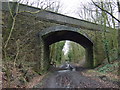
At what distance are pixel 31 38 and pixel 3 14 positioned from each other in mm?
2465

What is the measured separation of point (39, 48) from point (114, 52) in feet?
25.4

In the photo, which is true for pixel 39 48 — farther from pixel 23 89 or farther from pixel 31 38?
pixel 23 89

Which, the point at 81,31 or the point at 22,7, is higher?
the point at 22,7

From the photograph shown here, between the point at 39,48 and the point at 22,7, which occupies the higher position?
the point at 22,7

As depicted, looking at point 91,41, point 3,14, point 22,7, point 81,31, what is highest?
point 22,7

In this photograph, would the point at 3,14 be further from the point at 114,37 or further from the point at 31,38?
the point at 114,37

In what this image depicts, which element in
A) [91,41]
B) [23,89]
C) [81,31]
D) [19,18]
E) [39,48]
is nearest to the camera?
[23,89]

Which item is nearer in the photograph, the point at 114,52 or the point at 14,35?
the point at 14,35

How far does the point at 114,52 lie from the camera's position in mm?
10375

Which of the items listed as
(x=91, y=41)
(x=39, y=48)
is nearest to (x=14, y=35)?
(x=39, y=48)

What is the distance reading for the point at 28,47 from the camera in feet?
24.3

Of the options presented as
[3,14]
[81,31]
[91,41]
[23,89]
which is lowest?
[23,89]

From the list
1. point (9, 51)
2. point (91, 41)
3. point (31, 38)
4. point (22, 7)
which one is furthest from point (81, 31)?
point (9, 51)

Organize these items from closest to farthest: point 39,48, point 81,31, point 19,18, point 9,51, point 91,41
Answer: point 9,51, point 19,18, point 39,48, point 81,31, point 91,41
